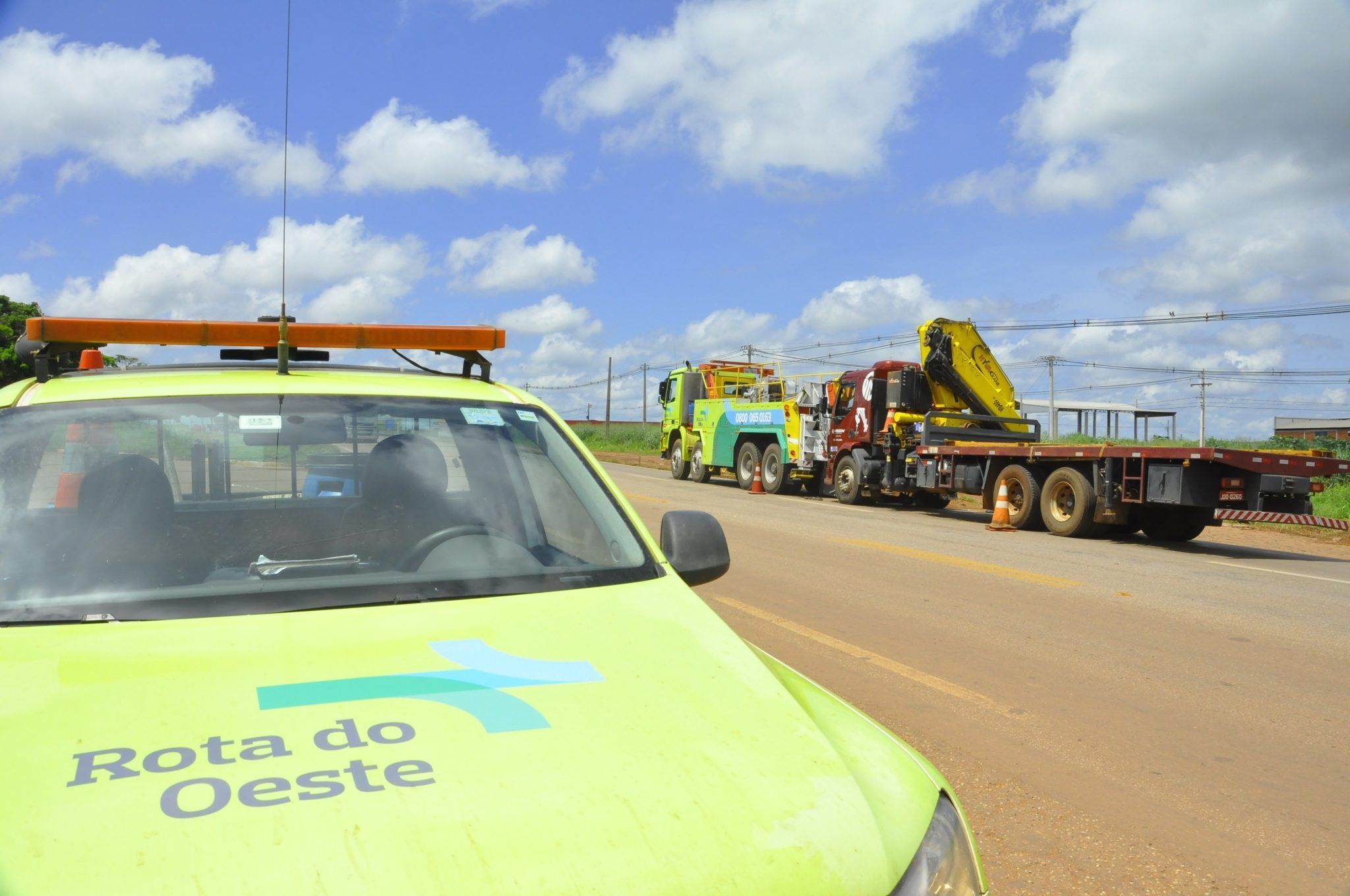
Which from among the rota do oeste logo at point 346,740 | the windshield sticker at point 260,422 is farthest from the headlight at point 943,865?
the windshield sticker at point 260,422

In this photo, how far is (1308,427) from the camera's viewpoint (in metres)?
88.2

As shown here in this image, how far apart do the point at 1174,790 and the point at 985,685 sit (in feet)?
5.32

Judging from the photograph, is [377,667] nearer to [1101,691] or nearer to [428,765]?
[428,765]

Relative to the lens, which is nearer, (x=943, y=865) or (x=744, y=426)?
(x=943, y=865)

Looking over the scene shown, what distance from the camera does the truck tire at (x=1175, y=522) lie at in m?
15.0

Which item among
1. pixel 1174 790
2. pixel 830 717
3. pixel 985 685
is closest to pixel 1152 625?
pixel 985 685

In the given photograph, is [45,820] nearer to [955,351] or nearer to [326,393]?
[326,393]

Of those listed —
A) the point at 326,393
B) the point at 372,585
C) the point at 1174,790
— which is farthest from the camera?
the point at 1174,790

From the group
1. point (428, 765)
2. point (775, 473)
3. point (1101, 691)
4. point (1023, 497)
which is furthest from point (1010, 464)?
point (428, 765)

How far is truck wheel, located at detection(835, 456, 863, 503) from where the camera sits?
68.8 ft

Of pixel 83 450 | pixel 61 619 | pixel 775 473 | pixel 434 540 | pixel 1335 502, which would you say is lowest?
pixel 1335 502

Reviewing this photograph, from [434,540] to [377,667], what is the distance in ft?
2.47

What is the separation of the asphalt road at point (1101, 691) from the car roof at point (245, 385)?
232 centimetres

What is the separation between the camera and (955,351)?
1986 cm
